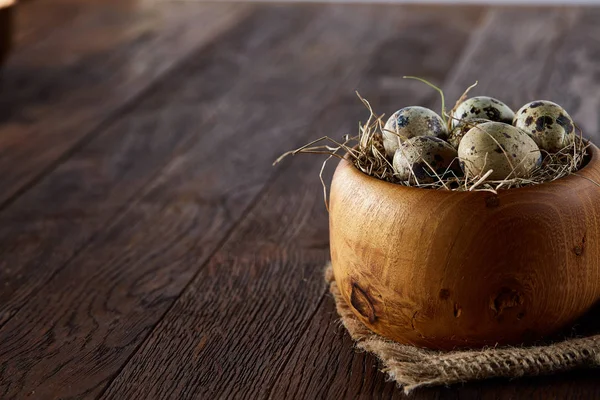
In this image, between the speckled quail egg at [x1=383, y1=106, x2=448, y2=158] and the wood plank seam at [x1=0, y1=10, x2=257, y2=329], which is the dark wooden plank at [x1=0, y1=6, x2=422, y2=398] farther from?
the speckled quail egg at [x1=383, y1=106, x2=448, y2=158]

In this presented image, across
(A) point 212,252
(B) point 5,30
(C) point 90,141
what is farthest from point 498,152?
(B) point 5,30

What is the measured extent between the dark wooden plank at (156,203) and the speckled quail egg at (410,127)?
37 cm

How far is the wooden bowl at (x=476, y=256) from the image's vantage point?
34.4 inches

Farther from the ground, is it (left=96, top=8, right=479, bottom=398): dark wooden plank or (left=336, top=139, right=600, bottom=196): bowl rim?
(left=336, top=139, right=600, bottom=196): bowl rim

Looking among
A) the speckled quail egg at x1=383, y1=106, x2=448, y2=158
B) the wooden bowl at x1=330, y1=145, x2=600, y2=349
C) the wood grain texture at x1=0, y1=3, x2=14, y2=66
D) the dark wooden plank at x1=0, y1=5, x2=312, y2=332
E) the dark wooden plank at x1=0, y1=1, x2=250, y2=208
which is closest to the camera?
the wooden bowl at x1=330, y1=145, x2=600, y2=349

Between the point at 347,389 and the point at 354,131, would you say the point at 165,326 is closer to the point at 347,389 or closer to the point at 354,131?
the point at 347,389

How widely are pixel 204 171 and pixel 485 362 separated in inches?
33.3

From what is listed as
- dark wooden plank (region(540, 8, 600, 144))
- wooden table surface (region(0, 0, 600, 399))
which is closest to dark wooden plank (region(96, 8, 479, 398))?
wooden table surface (region(0, 0, 600, 399))

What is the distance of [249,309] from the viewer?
3.65 ft

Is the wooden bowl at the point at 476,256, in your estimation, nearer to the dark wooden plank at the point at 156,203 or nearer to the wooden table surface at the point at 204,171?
the wooden table surface at the point at 204,171

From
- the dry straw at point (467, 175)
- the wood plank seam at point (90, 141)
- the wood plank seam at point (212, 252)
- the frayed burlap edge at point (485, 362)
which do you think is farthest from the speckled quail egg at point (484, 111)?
the wood plank seam at point (90, 141)

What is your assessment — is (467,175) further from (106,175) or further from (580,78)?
(580,78)

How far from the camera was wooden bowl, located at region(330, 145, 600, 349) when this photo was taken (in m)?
0.87

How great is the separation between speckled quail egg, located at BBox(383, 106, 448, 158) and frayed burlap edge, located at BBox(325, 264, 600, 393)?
235 mm
